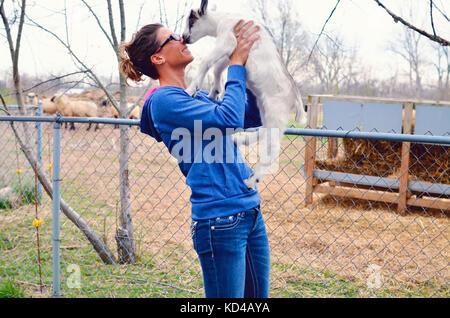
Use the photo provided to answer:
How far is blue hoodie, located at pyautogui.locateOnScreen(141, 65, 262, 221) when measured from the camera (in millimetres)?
1538

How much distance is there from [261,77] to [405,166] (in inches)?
170

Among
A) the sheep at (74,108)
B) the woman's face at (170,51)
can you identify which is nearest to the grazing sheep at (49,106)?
the sheep at (74,108)

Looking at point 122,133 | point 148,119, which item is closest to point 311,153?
point 122,133

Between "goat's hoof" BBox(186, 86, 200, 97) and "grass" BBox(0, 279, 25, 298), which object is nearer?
"goat's hoof" BBox(186, 86, 200, 97)

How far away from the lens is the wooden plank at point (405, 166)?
17.5 feet

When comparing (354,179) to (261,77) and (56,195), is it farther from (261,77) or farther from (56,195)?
(261,77)

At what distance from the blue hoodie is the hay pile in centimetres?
436

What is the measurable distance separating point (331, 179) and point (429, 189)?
1189 millimetres

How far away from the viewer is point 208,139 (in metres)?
1.63

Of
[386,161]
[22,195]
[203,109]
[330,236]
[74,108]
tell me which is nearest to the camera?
[203,109]

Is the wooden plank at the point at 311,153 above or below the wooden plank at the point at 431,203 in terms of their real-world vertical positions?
above

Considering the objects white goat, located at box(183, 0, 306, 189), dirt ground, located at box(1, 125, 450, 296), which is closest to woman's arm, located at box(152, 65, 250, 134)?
white goat, located at box(183, 0, 306, 189)

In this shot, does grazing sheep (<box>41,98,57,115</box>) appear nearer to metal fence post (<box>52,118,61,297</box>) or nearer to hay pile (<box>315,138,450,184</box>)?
hay pile (<box>315,138,450,184</box>)

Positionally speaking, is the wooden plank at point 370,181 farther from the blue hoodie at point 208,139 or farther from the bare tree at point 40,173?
the blue hoodie at point 208,139
